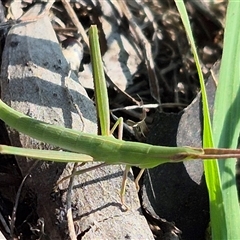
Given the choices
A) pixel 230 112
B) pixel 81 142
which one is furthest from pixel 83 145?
pixel 230 112

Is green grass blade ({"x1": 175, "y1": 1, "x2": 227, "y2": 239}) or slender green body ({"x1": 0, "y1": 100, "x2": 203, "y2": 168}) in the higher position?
slender green body ({"x1": 0, "y1": 100, "x2": 203, "y2": 168})

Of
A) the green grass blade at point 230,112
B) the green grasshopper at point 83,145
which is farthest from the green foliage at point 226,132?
the green grasshopper at point 83,145

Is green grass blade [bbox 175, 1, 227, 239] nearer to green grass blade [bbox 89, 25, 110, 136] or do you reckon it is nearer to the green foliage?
the green foliage

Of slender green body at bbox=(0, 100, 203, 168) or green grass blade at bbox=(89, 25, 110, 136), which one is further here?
green grass blade at bbox=(89, 25, 110, 136)

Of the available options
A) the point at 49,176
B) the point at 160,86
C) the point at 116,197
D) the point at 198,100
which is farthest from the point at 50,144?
the point at 160,86

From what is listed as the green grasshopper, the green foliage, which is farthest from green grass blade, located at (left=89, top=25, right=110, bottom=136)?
the green foliage
